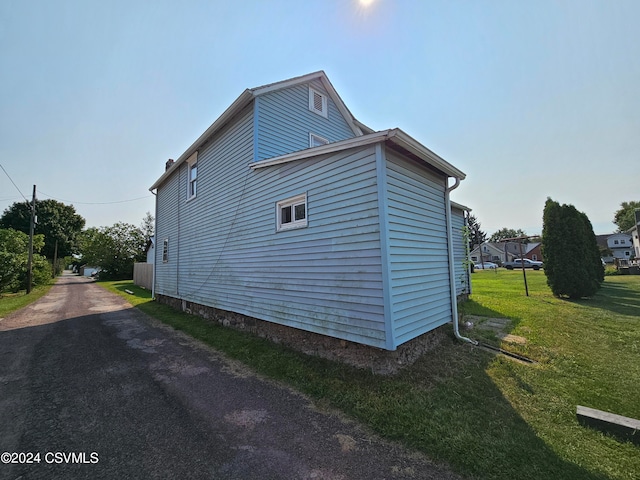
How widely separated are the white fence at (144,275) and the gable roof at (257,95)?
41.1 ft

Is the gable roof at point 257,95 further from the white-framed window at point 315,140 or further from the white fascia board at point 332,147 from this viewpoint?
the white fascia board at point 332,147

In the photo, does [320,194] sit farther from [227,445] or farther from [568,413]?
[568,413]

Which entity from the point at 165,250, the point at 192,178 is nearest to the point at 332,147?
the point at 192,178

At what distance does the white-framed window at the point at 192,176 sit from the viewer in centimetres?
1086

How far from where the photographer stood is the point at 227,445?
9.74 ft

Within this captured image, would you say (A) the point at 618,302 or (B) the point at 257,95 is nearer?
(B) the point at 257,95

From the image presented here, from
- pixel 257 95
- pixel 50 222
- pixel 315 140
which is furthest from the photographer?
pixel 50 222

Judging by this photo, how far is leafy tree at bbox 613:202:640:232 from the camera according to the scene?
58.6 metres

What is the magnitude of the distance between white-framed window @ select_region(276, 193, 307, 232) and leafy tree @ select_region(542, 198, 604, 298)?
12.3 m

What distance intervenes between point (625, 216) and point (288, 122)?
292 ft

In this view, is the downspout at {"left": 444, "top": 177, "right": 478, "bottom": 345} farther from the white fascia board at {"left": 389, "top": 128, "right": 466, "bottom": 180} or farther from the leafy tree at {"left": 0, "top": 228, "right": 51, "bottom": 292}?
the leafy tree at {"left": 0, "top": 228, "right": 51, "bottom": 292}

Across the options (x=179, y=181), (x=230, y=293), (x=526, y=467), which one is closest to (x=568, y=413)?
(x=526, y=467)

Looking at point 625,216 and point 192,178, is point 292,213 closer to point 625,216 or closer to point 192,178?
point 192,178

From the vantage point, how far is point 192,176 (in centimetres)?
1123
